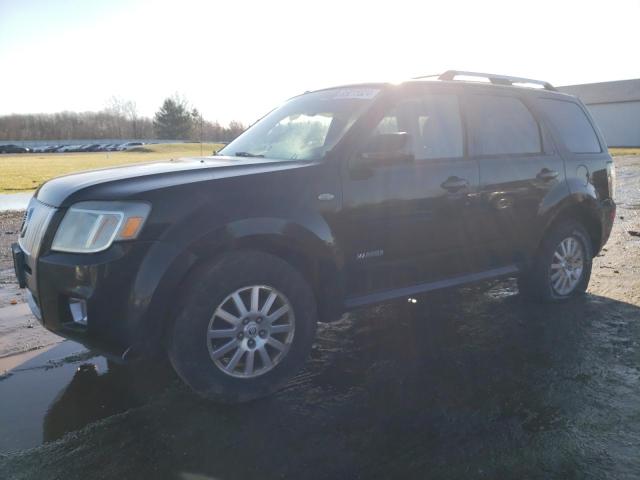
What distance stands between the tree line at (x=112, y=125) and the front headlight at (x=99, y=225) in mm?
87633

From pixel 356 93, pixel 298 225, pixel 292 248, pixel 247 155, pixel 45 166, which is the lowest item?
pixel 45 166

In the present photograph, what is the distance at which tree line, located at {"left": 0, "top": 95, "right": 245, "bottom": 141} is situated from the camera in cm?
9581

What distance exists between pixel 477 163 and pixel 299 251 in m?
1.84

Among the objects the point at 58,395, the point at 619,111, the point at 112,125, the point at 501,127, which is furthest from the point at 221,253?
the point at 112,125

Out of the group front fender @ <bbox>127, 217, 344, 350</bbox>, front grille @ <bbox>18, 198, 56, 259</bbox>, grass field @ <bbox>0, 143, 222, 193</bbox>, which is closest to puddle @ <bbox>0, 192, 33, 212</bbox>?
grass field @ <bbox>0, 143, 222, 193</bbox>

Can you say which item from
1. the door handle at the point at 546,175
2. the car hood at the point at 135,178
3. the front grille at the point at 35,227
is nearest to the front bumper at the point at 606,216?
the door handle at the point at 546,175

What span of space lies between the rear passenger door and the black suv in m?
0.01

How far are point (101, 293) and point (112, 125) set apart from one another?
4929 inches

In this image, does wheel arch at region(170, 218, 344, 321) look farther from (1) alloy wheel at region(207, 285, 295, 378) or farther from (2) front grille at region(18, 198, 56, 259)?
(2) front grille at region(18, 198, 56, 259)

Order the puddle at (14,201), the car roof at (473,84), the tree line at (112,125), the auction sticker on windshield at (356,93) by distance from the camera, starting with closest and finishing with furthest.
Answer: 1. the auction sticker on windshield at (356,93)
2. the car roof at (473,84)
3. the puddle at (14,201)
4. the tree line at (112,125)

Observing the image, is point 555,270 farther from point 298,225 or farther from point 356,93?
point 298,225

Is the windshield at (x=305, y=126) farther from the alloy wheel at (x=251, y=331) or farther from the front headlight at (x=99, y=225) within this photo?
the front headlight at (x=99, y=225)

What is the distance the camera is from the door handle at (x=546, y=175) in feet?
15.6

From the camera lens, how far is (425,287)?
13.3ft
